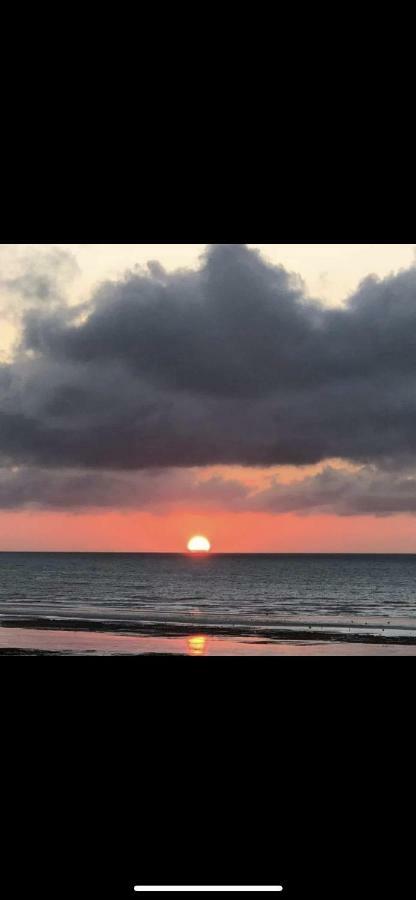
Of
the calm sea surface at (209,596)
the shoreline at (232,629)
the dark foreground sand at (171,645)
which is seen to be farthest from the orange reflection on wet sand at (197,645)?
the calm sea surface at (209,596)

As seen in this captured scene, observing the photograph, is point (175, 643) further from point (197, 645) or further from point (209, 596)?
Result: point (209, 596)

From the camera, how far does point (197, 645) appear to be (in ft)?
38.6

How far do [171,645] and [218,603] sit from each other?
1212 cm

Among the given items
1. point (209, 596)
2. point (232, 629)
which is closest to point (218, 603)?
point (209, 596)

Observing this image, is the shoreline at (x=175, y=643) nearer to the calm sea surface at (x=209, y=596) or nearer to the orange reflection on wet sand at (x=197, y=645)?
the orange reflection on wet sand at (x=197, y=645)

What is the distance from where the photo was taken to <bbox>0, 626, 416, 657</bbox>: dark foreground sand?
1015cm

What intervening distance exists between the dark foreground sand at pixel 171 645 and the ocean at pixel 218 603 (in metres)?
0.77

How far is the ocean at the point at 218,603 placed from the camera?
48.1 feet
